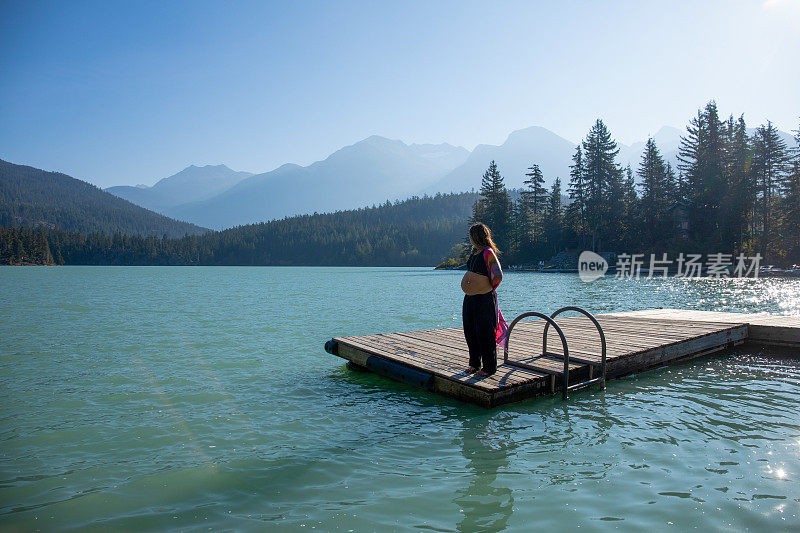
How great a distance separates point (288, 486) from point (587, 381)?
6.29 meters

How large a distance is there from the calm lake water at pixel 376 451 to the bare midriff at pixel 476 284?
2.16 meters

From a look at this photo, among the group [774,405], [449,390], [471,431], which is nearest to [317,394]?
[449,390]

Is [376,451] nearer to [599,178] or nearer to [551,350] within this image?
[551,350]

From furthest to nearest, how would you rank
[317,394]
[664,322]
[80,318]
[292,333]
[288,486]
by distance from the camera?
[80,318]
[292,333]
[664,322]
[317,394]
[288,486]

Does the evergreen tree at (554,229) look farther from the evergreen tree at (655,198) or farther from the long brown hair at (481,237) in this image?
the long brown hair at (481,237)

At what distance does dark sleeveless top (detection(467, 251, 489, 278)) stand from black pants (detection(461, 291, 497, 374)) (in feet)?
1.41

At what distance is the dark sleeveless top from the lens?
314 inches

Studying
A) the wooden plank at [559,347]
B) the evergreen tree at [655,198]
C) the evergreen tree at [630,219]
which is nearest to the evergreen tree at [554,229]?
the evergreen tree at [630,219]

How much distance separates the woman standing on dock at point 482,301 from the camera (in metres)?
7.98

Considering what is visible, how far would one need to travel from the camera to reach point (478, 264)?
807 cm

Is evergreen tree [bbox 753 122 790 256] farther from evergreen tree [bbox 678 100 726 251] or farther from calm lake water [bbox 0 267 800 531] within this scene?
calm lake water [bbox 0 267 800 531]

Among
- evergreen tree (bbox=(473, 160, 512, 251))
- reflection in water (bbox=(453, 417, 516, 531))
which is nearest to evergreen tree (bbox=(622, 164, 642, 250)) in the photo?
evergreen tree (bbox=(473, 160, 512, 251))

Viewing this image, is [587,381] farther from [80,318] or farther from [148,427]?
[80,318]

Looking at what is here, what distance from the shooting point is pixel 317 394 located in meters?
10.2
